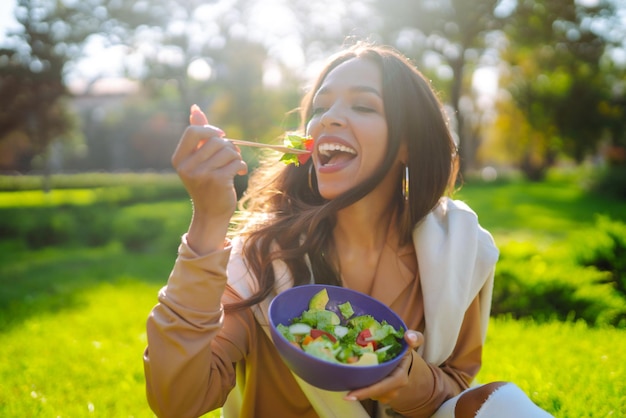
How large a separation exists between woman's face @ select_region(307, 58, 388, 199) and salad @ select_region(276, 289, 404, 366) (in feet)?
1.79

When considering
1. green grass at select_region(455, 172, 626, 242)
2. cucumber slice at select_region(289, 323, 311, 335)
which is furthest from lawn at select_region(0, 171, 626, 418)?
green grass at select_region(455, 172, 626, 242)

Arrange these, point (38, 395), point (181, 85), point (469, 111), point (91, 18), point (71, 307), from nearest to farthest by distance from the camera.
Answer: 1. point (38, 395)
2. point (71, 307)
3. point (91, 18)
4. point (181, 85)
5. point (469, 111)

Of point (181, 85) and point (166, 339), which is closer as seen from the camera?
point (166, 339)

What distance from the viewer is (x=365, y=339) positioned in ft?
5.76

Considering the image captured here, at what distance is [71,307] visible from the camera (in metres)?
5.88

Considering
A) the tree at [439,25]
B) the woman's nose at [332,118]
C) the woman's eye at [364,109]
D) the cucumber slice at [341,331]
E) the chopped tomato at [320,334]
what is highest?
the woman's eye at [364,109]

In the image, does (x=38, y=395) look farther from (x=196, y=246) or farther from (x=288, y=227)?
(x=196, y=246)

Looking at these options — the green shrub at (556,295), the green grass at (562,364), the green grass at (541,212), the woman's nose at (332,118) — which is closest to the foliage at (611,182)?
the green grass at (541,212)

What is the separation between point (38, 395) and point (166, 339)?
1950mm

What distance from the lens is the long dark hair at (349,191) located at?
230 cm

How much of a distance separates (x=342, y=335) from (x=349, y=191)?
706mm

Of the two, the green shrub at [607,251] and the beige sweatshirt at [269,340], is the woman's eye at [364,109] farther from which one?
the green shrub at [607,251]

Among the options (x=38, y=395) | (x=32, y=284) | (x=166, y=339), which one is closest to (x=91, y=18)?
(x=32, y=284)

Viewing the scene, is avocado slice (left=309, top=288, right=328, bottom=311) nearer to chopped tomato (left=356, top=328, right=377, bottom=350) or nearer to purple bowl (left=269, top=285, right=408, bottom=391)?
purple bowl (left=269, top=285, right=408, bottom=391)
